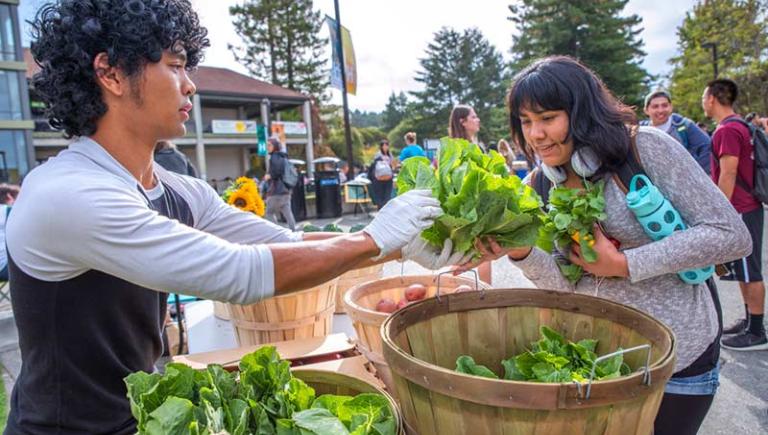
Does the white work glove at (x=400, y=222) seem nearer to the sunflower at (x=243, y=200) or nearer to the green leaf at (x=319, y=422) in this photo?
the green leaf at (x=319, y=422)

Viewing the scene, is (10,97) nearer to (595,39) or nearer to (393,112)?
(595,39)

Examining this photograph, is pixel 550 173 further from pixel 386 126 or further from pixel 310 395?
pixel 386 126

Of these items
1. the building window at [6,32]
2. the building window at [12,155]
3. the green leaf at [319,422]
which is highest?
the building window at [6,32]

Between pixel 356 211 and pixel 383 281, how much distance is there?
13.2 m

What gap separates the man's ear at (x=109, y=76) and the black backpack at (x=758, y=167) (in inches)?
185

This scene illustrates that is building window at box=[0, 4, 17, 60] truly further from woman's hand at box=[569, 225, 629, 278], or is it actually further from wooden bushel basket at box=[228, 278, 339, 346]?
woman's hand at box=[569, 225, 629, 278]

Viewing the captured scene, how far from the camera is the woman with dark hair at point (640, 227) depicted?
171 centimetres

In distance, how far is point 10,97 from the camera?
1008 inches

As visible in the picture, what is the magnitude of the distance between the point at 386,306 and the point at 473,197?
100cm

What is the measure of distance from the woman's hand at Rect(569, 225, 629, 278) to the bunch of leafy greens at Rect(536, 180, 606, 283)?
0.8 inches

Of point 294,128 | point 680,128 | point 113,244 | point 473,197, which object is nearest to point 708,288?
point 473,197

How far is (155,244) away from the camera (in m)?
1.29

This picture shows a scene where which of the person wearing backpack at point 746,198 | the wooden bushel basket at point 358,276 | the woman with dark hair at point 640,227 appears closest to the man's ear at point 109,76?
the woman with dark hair at point 640,227

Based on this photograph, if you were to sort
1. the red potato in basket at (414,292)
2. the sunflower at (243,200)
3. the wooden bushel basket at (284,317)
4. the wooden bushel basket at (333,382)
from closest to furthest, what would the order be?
the wooden bushel basket at (333,382), the red potato in basket at (414,292), the wooden bushel basket at (284,317), the sunflower at (243,200)
